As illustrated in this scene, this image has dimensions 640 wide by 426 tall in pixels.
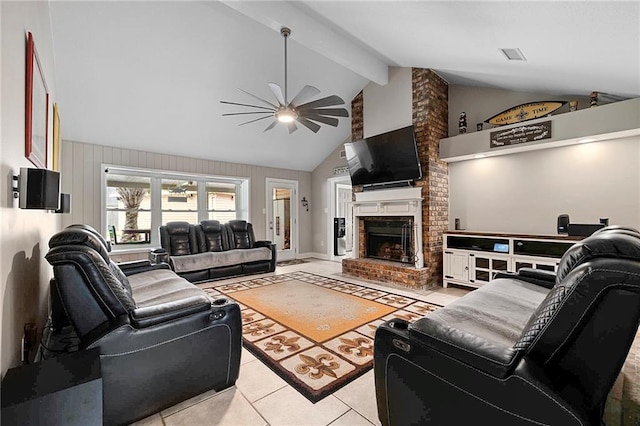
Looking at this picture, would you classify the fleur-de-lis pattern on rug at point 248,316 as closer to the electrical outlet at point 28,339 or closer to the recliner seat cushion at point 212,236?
the electrical outlet at point 28,339

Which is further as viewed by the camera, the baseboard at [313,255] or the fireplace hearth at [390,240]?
the baseboard at [313,255]

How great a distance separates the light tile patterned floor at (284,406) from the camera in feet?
5.27

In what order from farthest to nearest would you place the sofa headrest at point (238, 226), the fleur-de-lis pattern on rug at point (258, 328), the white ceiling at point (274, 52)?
the sofa headrest at point (238, 226)
the fleur-de-lis pattern on rug at point (258, 328)
the white ceiling at point (274, 52)

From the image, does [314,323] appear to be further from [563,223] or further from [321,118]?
[563,223]

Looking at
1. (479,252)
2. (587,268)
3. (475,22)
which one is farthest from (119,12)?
(479,252)

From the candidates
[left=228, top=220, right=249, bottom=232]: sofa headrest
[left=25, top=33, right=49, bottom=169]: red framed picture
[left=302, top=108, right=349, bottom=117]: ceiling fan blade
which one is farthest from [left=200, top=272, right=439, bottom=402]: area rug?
[left=302, top=108, right=349, bottom=117]: ceiling fan blade

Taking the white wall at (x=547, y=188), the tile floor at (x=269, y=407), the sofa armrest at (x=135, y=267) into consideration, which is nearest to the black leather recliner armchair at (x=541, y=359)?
the tile floor at (x=269, y=407)

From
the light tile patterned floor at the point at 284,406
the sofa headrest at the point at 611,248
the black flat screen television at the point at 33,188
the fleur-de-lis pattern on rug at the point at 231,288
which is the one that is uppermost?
the black flat screen television at the point at 33,188

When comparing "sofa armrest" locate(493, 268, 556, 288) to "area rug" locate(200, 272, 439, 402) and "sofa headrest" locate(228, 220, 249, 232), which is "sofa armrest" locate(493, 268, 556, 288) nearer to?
"area rug" locate(200, 272, 439, 402)

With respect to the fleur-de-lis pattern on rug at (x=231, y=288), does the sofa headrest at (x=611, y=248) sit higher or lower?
higher

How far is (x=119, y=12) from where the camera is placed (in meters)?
3.24

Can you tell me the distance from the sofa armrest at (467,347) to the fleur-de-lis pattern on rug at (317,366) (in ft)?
3.26

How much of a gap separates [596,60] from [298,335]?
12.3ft

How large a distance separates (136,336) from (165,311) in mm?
177
